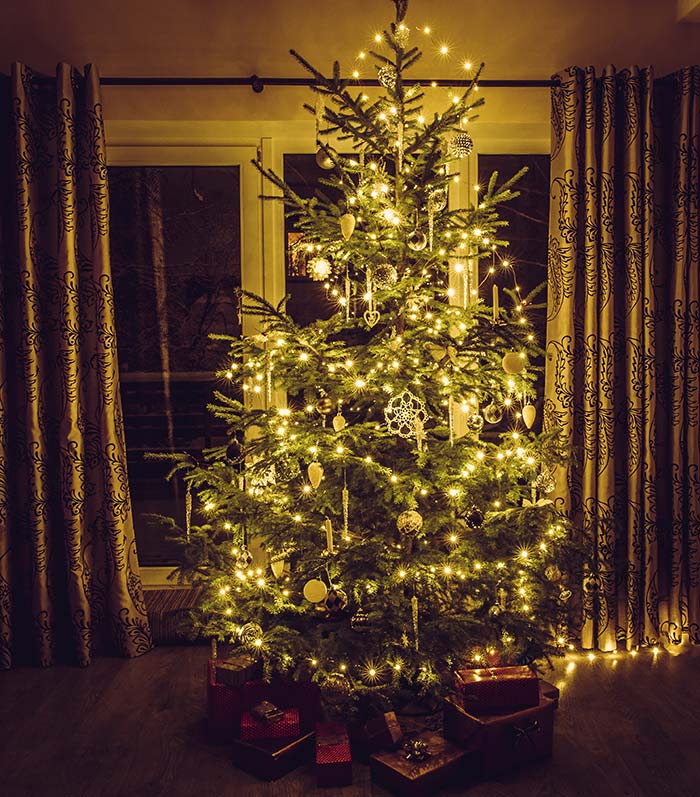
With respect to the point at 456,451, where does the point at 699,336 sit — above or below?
above

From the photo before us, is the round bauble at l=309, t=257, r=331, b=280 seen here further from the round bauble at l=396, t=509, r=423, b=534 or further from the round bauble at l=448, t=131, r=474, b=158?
the round bauble at l=396, t=509, r=423, b=534

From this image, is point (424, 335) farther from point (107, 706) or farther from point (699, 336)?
point (107, 706)

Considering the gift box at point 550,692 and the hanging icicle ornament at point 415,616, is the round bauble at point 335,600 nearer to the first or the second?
the hanging icicle ornament at point 415,616

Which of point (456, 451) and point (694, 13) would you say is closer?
point (456, 451)

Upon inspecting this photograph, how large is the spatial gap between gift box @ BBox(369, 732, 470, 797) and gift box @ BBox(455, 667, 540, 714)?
0.47 ft

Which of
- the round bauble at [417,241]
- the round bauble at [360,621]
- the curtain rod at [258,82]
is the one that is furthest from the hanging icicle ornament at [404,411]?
the curtain rod at [258,82]

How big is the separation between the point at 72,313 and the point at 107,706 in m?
1.51

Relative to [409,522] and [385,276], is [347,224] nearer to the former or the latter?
[385,276]

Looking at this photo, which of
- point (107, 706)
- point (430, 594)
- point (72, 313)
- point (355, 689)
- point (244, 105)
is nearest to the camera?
point (355, 689)

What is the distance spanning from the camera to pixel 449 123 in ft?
7.93

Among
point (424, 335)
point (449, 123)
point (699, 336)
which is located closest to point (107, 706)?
point (424, 335)

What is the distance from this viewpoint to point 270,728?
2322mm

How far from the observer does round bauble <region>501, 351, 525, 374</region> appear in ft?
7.72

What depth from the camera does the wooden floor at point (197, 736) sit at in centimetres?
221
